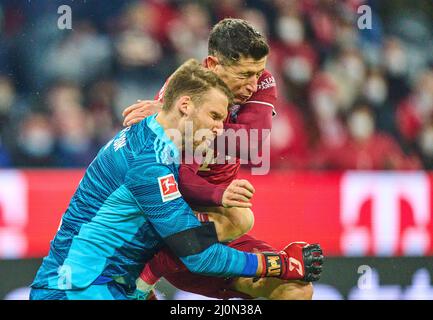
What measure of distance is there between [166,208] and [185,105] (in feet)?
1.27

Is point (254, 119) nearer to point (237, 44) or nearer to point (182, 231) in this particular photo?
point (237, 44)

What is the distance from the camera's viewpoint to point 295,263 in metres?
2.68

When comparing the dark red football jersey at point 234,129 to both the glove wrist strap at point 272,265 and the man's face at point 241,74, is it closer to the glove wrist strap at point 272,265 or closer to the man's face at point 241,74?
the man's face at point 241,74

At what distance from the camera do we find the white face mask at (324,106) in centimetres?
436

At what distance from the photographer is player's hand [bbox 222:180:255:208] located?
8.89 feet

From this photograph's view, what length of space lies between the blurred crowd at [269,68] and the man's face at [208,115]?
4.52 ft

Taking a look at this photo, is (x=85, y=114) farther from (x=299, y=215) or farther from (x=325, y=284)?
(x=325, y=284)

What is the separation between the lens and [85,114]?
4008 millimetres

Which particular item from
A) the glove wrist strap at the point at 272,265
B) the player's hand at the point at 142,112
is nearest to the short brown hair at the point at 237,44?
the player's hand at the point at 142,112

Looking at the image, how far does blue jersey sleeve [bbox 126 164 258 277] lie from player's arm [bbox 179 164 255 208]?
27 cm

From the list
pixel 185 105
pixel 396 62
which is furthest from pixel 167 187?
pixel 396 62

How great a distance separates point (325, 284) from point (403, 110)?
130 cm
